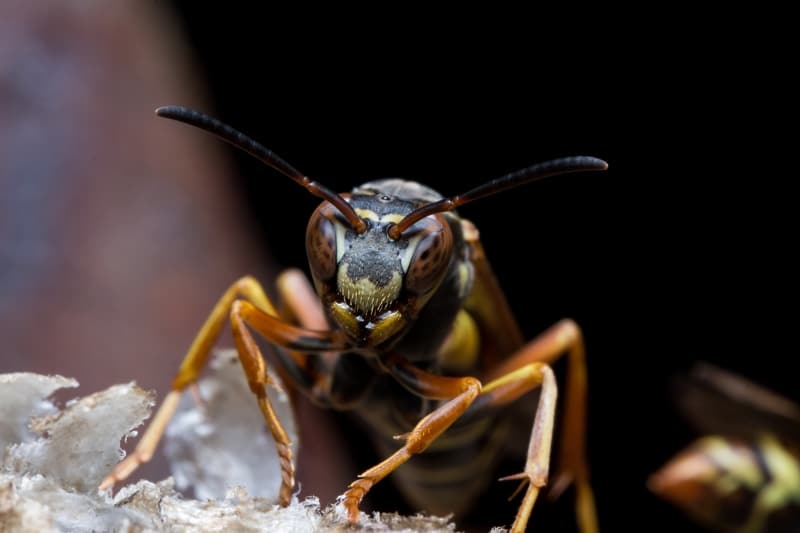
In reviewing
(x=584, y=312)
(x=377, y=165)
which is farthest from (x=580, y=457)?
(x=377, y=165)

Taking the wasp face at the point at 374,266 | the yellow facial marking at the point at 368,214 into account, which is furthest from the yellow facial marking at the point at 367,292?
the yellow facial marking at the point at 368,214

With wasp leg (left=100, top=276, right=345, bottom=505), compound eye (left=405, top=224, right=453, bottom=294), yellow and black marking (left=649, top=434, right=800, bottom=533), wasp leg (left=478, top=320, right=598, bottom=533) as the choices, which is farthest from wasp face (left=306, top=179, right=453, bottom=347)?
yellow and black marking (left=649, top=434, right=800, bottom=533)

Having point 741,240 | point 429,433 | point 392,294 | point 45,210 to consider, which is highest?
point 45,210

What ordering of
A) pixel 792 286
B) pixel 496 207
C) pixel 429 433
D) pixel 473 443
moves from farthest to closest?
pixel 496 207, pixel 792 286, pixel 473 443, pixel 429 433

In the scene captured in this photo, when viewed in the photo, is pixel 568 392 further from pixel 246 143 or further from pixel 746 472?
pixel 246 143

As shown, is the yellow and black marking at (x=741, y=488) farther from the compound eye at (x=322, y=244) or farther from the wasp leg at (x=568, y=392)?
the compound eye at (x=322, y=244)

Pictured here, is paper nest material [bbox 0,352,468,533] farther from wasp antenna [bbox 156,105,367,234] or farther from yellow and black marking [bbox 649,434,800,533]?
yellow and black marking [bbox 649,434,800,533]

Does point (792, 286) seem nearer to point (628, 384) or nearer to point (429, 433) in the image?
point (628, 384)
